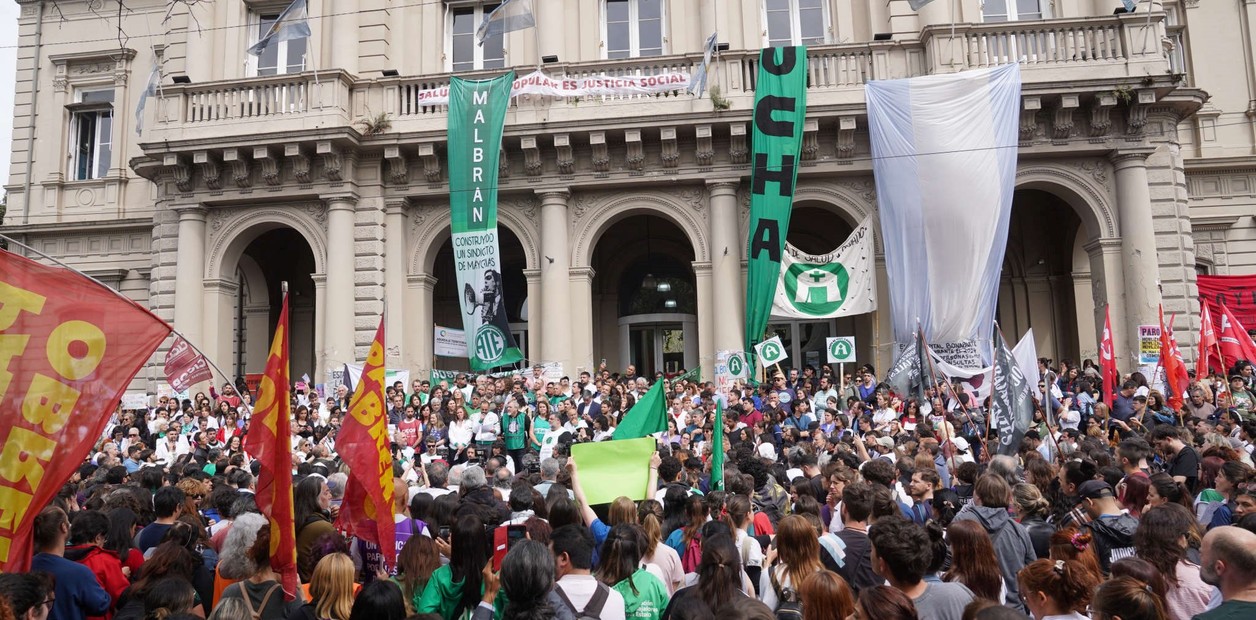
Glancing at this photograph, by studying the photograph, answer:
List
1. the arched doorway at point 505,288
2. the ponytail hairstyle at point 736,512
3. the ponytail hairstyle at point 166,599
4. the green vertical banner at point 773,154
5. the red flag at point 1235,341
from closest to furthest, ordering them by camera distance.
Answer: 1. the ponytail hairstyle at point 166,599
2. the ponytail hairstyle at point 736,512
3. the red flag at point 1235,341
4. the green vertical banner at point 773,154
5. the arched doorway at point 505,288

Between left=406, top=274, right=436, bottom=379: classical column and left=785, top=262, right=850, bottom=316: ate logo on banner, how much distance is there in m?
8.31

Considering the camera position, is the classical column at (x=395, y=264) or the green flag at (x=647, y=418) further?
the classical column at (x=395, y=264)

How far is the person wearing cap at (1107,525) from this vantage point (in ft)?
18.3

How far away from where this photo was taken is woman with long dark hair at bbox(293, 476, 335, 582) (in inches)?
220

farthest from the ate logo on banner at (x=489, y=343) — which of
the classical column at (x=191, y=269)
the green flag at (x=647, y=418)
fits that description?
the green flag at (x=647, y=418)

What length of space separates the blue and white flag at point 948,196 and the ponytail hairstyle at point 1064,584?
45.6ft

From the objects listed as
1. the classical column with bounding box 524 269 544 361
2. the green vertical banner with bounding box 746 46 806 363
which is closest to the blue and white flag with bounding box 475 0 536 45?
the green vertical banner with bounding box 746 46 806 363

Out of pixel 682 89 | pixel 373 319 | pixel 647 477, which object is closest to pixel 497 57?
pixel 682 89

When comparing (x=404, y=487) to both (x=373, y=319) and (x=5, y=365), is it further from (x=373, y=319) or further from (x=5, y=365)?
(x=373, y=319)

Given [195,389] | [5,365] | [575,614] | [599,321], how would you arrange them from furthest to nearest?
[599,321] → [195,389] → [5,365] → [575,614]

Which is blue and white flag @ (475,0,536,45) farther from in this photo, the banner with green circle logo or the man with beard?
the man with beard

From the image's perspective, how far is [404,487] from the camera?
6984mm

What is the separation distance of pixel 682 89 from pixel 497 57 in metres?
5.11

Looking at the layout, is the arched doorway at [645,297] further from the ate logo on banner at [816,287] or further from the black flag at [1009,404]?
the black flag at [1009,404]
